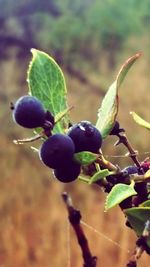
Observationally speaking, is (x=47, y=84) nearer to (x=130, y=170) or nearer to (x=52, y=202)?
(x=130, y=170)

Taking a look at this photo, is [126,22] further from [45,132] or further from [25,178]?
[45,132]

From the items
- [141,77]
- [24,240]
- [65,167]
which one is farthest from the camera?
[141,77]

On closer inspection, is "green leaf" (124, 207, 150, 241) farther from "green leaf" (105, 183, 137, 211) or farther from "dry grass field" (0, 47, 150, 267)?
"dry grass field" (0, 47, 150, 267)

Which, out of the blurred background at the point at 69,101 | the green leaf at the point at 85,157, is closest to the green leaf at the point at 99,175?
the green leaf at the point at 85,157

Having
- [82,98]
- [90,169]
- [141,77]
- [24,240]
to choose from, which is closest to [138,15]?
[141,77]

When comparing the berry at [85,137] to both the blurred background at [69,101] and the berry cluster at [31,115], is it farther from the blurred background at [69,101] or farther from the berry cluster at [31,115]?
the blurred background at [69,101]

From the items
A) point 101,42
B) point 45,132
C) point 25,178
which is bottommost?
point 25,178

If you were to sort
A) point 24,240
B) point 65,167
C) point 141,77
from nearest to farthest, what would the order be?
point 65,167
point 24,240
point 141,77
